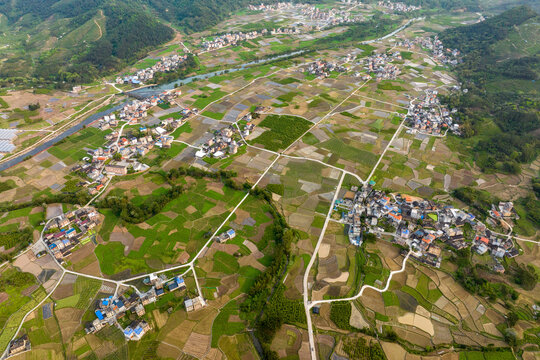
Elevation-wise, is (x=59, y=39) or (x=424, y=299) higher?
(x=59, y=39)

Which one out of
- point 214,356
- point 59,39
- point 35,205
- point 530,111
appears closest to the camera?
point 214,356

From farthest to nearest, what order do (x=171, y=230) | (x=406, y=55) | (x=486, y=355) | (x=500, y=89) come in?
(x=406, y=55) < (x=500, y=89) < (x=171, y=230) < (x=486, y=355)

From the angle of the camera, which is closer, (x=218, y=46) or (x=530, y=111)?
(x=530, y=111)

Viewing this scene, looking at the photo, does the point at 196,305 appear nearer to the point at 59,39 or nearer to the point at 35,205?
the point at 35,205

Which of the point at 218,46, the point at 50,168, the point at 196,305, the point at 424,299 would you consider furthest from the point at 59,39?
the point at 424,299

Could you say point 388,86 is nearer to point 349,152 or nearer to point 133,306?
point 349,152

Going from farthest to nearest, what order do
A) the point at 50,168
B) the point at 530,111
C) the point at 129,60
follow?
the point at 129,60 < the point at 530,111 < the point at 50,168

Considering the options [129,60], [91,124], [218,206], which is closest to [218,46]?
[129,60]

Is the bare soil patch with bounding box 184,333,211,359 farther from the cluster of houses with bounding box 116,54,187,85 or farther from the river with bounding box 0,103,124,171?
the cluster of houses with bounding box 116,54,187,85

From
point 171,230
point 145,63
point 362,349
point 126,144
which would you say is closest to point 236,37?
point 145,63
